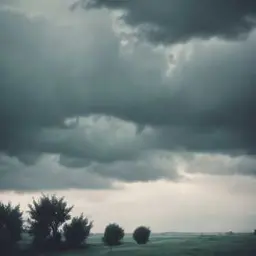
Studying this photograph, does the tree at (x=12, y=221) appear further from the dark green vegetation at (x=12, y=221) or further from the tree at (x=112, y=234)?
the tree at (x=112, y=234)

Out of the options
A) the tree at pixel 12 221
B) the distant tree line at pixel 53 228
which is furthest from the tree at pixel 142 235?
the tree at pixel 12 221

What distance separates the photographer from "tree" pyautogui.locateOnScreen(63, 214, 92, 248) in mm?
79550

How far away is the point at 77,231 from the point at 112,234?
5428 millimetres

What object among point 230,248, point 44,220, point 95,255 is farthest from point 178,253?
point 44,220

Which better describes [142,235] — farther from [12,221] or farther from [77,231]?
[12,221]

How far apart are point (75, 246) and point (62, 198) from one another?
9244 millimetres

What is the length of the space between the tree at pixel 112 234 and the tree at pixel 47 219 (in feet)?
23.6

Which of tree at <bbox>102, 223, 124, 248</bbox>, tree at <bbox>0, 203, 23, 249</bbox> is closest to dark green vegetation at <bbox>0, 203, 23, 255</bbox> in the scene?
tree at <bbox>0, 203, 23, 249</bbox>

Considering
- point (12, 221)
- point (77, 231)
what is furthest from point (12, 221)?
point (77, 231)

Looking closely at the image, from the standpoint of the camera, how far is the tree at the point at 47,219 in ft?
262

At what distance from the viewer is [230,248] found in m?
55.2

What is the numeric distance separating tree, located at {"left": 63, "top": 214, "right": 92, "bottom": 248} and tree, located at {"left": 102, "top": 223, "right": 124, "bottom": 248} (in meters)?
3.17

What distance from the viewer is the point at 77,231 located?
8019 cm

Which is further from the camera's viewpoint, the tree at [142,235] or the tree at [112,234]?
the tree at [142,235]
